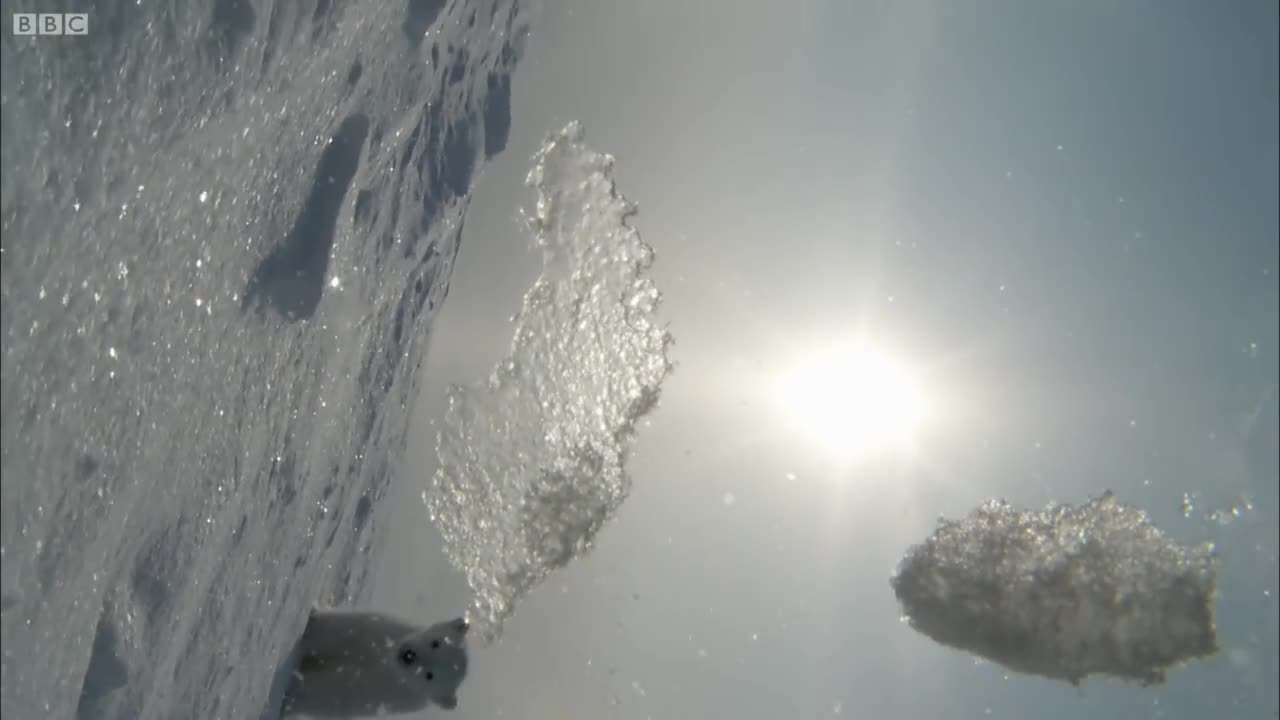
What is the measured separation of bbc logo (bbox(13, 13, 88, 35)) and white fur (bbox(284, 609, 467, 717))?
5.32 metres

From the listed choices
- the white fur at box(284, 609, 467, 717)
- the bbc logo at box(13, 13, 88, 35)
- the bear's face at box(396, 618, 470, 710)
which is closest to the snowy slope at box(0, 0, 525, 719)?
the bbc logo at box(13, 13, 88, 35)

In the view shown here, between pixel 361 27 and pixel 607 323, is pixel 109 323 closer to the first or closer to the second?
pixel 361 27

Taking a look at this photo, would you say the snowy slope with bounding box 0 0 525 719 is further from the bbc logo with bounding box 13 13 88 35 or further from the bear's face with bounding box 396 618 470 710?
the bear's face with bounding box 396 618 470 710

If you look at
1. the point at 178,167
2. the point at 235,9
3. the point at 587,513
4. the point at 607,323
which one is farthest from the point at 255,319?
the point at 587,513

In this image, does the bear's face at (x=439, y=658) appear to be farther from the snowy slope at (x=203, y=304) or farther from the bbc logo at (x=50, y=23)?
the bbc logo at (x=50, y=23)

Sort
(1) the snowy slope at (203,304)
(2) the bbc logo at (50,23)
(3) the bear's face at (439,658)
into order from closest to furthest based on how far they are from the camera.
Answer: (2) the bbc logo at (50,23) → (1) the snowy slope at (203,304) → (3) the bear's face at (439,658)

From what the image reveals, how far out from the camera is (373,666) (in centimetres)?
659

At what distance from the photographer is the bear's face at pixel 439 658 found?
20.5 feet

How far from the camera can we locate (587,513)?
1134 cm

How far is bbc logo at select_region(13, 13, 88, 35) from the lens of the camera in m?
4.22

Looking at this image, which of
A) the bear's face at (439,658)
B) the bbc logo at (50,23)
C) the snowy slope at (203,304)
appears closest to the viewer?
the bbc logo at (50,23)

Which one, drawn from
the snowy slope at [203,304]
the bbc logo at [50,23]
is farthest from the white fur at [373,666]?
the bbc logo at [50,23]

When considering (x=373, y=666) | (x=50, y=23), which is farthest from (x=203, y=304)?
(x=373, y=666)

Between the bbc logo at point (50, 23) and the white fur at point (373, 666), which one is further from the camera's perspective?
the white fur at point (373, 666)
